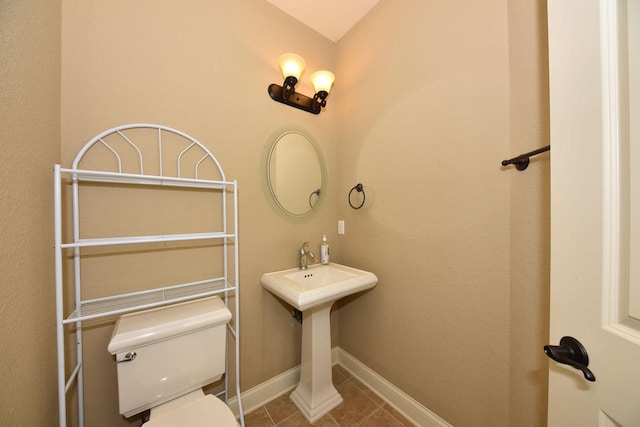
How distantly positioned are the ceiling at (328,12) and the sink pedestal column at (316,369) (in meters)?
1.94

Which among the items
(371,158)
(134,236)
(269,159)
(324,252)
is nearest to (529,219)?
(371,158)

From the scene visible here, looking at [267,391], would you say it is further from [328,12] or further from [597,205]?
[328,12]

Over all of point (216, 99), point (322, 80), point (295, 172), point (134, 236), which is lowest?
point (134, 236)

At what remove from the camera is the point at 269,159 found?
144cm

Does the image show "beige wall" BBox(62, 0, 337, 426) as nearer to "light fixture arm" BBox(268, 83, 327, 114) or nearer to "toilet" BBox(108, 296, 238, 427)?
"light fixture arm" BBox(268, 83, 327, 114)

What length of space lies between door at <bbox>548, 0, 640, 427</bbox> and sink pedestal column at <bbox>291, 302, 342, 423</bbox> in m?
1.02

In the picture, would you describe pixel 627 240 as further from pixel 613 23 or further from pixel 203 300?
pixel 203 300

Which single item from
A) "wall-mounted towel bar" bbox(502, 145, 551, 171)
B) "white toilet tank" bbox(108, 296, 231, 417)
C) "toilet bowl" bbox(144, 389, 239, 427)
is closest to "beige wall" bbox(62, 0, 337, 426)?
"white toilet tank" bbox(108, 296, 231, 417)

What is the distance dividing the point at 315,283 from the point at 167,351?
83 centimetres

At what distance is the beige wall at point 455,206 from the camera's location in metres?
0.87

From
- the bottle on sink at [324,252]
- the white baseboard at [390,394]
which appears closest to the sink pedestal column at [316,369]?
the white baseboard at [390,394]

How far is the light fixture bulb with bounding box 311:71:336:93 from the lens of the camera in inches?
58.2

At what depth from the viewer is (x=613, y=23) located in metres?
0.44

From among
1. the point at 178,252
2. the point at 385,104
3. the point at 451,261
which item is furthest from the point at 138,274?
the point at 385,104
